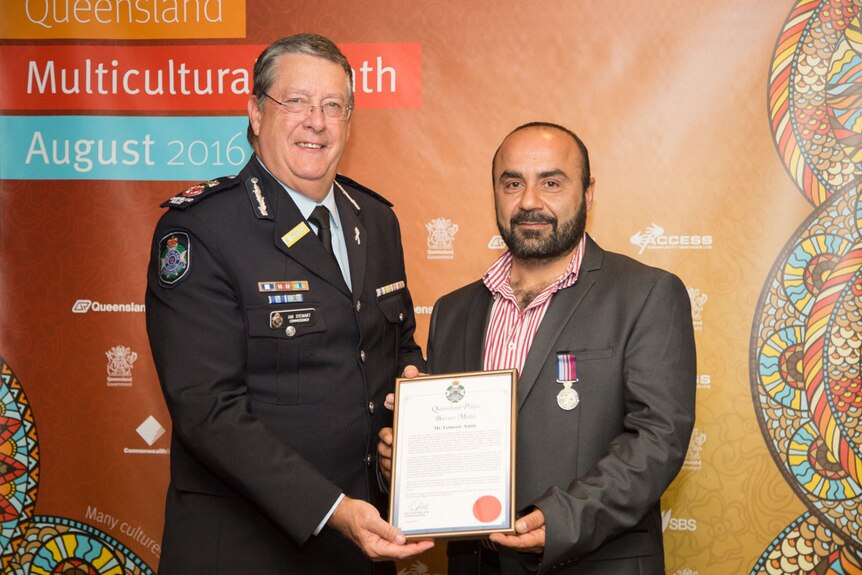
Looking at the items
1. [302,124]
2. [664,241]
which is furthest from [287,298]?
[664,241]

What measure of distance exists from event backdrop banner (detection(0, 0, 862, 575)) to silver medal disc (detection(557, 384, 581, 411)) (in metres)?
1.13

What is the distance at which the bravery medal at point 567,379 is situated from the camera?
2.42 metres

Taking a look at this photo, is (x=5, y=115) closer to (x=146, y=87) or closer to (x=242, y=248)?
(x=146, y=87)

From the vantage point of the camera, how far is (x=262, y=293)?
239 cm

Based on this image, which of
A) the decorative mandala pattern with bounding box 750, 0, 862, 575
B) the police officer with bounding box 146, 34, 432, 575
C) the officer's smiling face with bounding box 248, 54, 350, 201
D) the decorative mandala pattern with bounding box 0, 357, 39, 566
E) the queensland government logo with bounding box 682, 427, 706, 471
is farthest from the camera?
the decorative mandala pattern with bounding box 0, 357, 39, 566

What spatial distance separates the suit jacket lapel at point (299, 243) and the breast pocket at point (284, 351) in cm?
11

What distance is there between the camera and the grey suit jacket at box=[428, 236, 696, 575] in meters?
2.29

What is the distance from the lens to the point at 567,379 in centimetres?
244

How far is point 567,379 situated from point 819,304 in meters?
1.38

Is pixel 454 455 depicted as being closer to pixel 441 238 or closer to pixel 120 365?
pixel 441 238

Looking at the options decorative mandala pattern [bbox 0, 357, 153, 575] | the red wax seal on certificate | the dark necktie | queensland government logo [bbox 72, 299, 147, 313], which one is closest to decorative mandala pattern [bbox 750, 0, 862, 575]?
the red wax seal on certificate

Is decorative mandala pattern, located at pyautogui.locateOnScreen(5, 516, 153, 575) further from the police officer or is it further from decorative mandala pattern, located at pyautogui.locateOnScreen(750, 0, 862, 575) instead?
decorative mandala pattern, located at pyautogui.locateOnScreen(750, 0, 862, 575)

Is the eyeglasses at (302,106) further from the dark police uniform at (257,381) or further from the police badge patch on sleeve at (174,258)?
the police badge patch on sleeve at (174,258)

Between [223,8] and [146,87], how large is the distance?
1.50 ft
